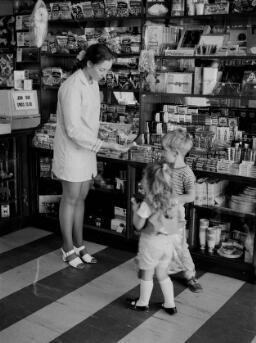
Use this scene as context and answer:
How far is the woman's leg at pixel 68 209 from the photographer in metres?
3.97

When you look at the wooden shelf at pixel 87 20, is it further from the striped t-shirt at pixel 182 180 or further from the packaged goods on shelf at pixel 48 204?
the packaged goods on shelf at pixel 48 204

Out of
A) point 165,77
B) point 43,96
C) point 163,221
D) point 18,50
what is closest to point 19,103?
point 43,96

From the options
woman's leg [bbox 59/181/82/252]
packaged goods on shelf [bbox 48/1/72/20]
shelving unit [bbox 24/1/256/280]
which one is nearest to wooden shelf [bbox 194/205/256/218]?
shelving unit [bbox 24/1/256/280]

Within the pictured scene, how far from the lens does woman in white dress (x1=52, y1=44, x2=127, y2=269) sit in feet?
12.2

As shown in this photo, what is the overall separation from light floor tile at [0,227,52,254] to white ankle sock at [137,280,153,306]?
1.63m

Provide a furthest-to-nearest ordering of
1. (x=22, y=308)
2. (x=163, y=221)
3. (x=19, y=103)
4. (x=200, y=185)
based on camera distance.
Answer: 1. (x=19, y=103)
2. (x=200, y=185)
3. (x=22, y=308)
4. (x=163, y=221)

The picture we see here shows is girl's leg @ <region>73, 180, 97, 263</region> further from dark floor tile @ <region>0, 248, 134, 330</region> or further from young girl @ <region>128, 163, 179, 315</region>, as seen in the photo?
young girl @ <region>128, 163, 179, 315</region>

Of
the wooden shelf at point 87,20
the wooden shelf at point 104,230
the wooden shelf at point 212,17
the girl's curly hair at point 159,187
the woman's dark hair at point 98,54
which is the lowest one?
the wooden shelf at point 104,230

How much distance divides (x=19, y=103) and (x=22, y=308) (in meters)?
2.12

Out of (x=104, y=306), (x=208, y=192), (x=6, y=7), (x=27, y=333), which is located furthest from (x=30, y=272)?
(x=6, y=7)

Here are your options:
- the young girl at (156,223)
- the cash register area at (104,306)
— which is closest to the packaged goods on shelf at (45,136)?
the cash register area at (104,306)

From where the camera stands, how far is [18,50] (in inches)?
198

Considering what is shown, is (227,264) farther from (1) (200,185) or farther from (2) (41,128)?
(2) (41,128)

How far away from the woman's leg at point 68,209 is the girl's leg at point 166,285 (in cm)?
111
